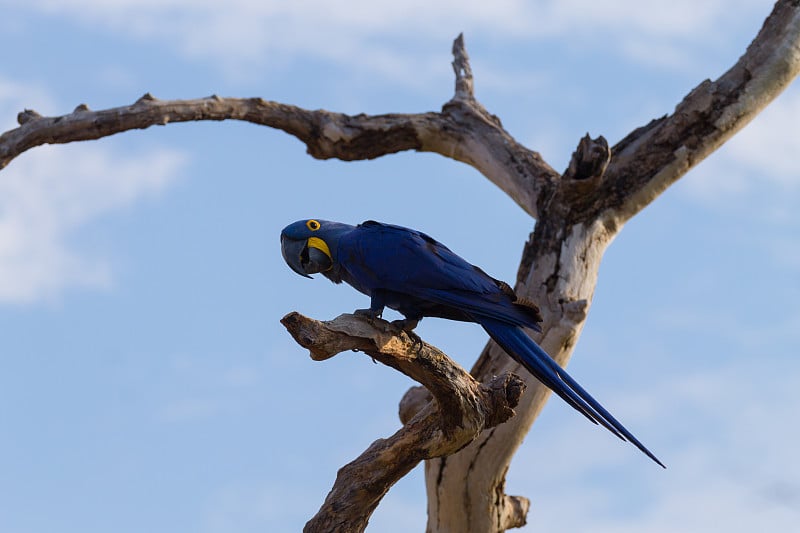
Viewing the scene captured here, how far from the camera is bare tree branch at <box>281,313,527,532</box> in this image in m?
5.06

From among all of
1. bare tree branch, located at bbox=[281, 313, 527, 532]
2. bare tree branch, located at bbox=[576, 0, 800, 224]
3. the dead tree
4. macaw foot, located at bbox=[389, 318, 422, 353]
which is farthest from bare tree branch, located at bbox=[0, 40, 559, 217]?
macaw foot, located at bbox=[389, 318, 422, 353]

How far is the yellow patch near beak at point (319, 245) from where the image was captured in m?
5.24

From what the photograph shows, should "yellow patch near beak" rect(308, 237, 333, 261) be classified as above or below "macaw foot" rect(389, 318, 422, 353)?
above

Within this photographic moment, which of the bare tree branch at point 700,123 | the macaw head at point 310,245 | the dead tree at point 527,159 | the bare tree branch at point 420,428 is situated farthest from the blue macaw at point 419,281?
the bare tree branch at point 700,123

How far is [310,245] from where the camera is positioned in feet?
17.2

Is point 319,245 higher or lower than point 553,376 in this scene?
higher

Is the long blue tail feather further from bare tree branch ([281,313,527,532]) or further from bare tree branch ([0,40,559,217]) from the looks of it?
bare tree branch ([0,40,559,217])

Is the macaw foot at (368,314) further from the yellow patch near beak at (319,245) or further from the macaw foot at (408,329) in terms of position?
the yellow patch near beak at (319,245)

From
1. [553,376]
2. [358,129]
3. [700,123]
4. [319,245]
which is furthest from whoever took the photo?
[358,129]

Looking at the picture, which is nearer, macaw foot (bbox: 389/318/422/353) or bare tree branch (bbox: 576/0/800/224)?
macaw foot (bbox: 389/318/422/353)

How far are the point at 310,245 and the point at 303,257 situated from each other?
8cm

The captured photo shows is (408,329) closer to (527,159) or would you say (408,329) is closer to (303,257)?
(303,257)

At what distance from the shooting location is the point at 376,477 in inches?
209

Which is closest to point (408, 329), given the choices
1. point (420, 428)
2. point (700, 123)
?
point (420, 428)
